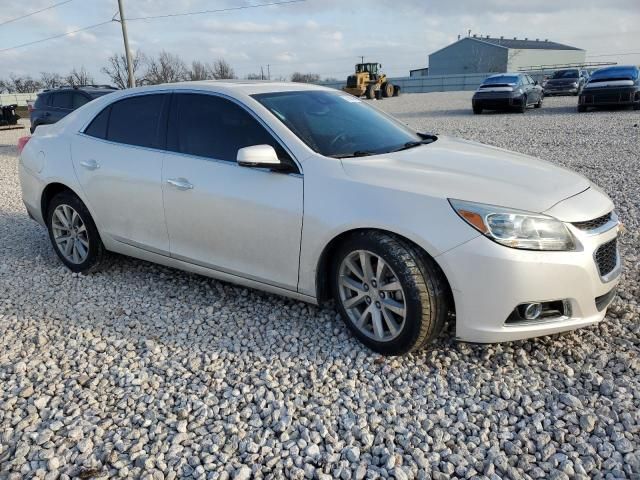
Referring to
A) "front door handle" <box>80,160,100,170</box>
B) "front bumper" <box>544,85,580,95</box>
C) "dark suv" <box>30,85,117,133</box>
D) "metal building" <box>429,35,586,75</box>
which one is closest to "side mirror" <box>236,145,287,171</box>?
"front door handle" <box>80,160,100,170</box>

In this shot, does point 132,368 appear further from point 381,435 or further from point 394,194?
point 394,194

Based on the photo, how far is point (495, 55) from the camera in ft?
221

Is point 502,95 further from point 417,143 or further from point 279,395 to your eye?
point 279,395

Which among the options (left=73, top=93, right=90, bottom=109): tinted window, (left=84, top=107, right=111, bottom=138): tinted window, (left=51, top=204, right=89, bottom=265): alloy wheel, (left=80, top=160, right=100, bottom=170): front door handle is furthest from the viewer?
(left=73, top=93, right=90, bottom=109): tinted window

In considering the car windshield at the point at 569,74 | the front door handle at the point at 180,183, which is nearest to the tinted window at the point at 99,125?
the front door handle at the point at 180,183

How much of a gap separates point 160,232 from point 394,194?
1.95 meters

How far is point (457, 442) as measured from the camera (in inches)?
100

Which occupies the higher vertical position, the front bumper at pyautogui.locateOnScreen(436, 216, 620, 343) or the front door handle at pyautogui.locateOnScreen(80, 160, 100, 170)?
the front door handle at pyautogui.locateOnScreen(80, 160, 100, 170)

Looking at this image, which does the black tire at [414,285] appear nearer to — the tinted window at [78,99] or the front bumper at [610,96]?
the tinted window at [78,99]

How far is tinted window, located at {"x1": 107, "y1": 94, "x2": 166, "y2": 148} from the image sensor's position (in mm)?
4176

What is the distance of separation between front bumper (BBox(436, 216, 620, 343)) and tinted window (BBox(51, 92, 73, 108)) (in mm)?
12574

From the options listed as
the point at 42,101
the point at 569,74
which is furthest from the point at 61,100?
the point at 569,74

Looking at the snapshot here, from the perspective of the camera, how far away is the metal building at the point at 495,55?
66688mm

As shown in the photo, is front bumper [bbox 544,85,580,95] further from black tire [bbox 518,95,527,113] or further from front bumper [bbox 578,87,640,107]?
front bumper [bbox 578,87,640,107]
